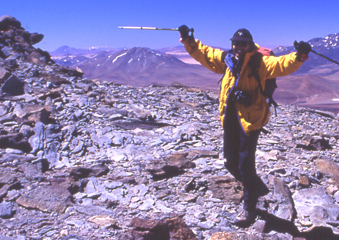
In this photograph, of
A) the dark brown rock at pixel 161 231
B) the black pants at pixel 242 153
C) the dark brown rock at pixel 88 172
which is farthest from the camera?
the dark brown rock at pixel 88 172

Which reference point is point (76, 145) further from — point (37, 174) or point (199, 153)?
point (199, 153)

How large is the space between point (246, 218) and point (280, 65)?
5.60 ft

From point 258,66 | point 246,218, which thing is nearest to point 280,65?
point 258,66

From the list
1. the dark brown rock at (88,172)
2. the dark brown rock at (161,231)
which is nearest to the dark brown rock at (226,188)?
the dark brown rock at (161,231)

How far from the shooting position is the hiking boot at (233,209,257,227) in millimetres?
2877

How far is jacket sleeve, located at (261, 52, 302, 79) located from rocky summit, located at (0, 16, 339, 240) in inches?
64.0

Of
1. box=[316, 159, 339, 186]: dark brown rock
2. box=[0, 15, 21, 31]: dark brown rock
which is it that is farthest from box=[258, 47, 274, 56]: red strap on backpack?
box=[0, 15, 21, 31]: dark brown rock

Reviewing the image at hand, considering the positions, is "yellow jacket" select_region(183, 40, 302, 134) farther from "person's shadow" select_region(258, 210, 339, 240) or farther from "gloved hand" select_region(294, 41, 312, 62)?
"person's shadow" select_region(258, 210, 339, 240)

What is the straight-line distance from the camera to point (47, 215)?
3.13 metres

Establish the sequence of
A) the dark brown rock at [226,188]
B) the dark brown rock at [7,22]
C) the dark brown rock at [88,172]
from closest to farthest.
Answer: the dark brown rock at [226,188] → the dark brown rock at [88,172] → the dark brown rock at [7,22]

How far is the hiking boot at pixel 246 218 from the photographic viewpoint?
2.88 m

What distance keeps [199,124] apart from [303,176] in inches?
115

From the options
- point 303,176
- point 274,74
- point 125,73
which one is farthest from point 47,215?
point 125,73

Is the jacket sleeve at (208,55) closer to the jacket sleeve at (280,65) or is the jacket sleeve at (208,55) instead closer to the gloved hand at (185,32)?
the gloved hand at (185,32)
